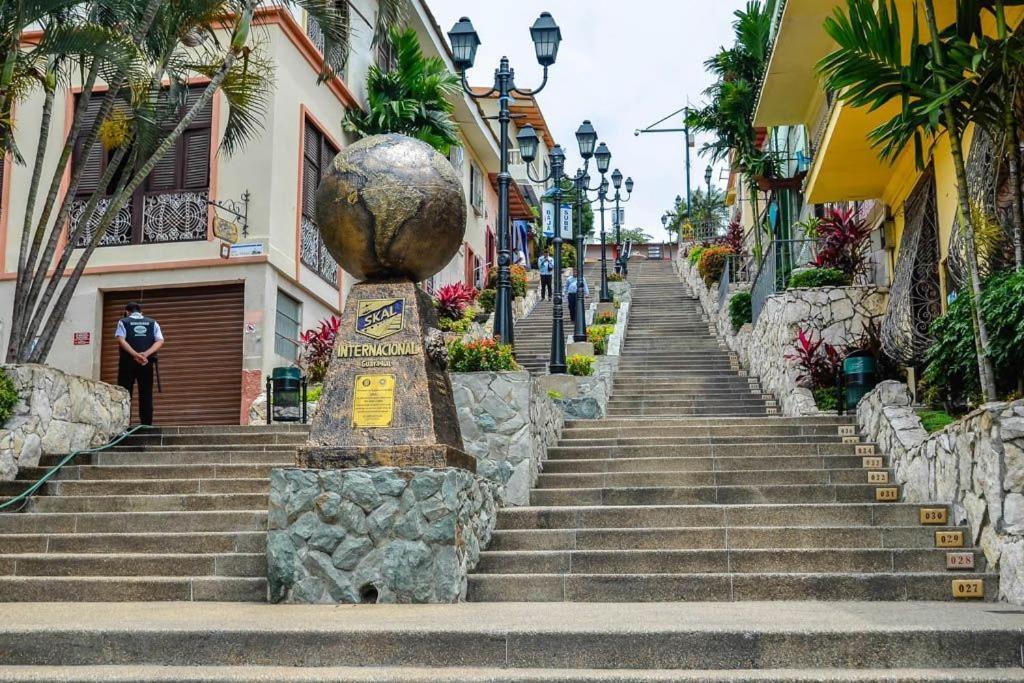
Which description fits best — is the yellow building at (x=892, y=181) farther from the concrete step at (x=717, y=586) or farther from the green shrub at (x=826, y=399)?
the concrete step at (x=717, y=586)

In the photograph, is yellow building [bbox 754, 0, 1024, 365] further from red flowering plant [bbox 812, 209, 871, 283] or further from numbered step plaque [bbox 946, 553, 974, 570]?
numbered step plaque [bbox 946, 553, 974, 570]

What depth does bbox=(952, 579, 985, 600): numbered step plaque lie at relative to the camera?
734 cm

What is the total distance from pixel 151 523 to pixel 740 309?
1450 centimetres

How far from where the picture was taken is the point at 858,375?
44.7ft

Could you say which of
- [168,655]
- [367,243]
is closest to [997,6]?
[367,243]

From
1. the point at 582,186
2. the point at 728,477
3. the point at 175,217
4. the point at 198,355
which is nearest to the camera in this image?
the point at 728,477

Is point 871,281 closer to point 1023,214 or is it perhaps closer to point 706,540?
point 1023,214

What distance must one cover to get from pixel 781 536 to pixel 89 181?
1454 cm

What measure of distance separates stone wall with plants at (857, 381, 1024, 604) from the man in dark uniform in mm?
9253

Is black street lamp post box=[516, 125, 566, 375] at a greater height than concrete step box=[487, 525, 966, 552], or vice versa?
black street lamp post box=[516, 125, 566, 375]

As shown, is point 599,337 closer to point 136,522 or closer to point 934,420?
point 934,420

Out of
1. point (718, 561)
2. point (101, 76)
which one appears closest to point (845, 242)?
point (718, 561)

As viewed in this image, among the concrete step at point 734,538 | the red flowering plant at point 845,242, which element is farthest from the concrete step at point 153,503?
the red flowering plant at point 845,242

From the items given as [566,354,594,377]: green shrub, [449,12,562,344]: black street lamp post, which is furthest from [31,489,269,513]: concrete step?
[566,354,594,377]: green shrub
